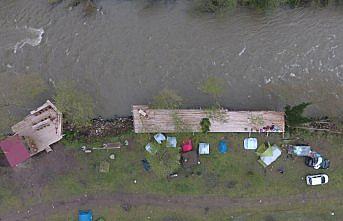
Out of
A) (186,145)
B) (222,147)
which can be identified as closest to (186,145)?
(186,145)

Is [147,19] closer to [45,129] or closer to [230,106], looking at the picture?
[230,106]

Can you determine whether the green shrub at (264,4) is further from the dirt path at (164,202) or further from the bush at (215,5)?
the dirt path at (164,202)

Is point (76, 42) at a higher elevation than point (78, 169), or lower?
higher

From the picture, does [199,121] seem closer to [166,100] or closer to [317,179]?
[166,100]

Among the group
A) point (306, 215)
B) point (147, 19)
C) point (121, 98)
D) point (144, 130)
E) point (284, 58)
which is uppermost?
point (147, 19)

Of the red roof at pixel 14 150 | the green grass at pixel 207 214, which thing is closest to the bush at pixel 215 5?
the green grass at pixel 207 214

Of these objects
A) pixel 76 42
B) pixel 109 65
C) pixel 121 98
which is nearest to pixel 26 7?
pixel 76 42

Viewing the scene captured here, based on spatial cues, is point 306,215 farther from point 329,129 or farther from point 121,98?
point 121,98

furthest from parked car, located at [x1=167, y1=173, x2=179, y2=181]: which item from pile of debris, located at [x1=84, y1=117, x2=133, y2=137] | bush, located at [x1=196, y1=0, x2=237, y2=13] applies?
bush, located at [x1=196, y1=0, x2=237, y2=13]

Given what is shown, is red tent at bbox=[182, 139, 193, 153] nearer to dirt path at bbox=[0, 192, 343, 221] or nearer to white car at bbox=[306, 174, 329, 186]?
dirt path at bbox=[0, 192, 343, 221]
